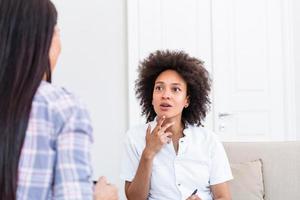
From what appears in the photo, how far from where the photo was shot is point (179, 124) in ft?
7.11

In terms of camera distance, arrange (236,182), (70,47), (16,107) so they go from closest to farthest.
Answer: (16,107)
(236,182)
(70,47)

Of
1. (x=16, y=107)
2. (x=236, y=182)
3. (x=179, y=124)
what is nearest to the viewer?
(x=16, y=107)

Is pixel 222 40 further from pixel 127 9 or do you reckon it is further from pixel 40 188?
pixel 40 188

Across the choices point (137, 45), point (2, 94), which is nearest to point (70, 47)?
point (137, 45)

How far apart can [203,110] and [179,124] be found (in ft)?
0.49

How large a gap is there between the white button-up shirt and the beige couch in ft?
1.07

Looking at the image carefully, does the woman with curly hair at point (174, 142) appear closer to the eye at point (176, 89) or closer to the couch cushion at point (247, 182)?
the eye at point (176, 89)

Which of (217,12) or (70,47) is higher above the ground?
(217,12)

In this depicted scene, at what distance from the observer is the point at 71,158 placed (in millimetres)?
890

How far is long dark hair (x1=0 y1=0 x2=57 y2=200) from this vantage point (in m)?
0.88

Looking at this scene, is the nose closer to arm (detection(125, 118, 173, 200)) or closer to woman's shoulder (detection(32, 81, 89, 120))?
arm (detection(125, 118, 173, 200))

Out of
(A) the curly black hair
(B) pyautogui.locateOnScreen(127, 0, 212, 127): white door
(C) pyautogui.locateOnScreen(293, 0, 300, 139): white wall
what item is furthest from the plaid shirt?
(C) pyautogui.locateOnScreen(293, 0, 300, 139): white wall

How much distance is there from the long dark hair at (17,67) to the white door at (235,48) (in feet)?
8.76

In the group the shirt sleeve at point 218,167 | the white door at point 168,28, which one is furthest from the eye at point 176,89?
the white door at point 168,28
